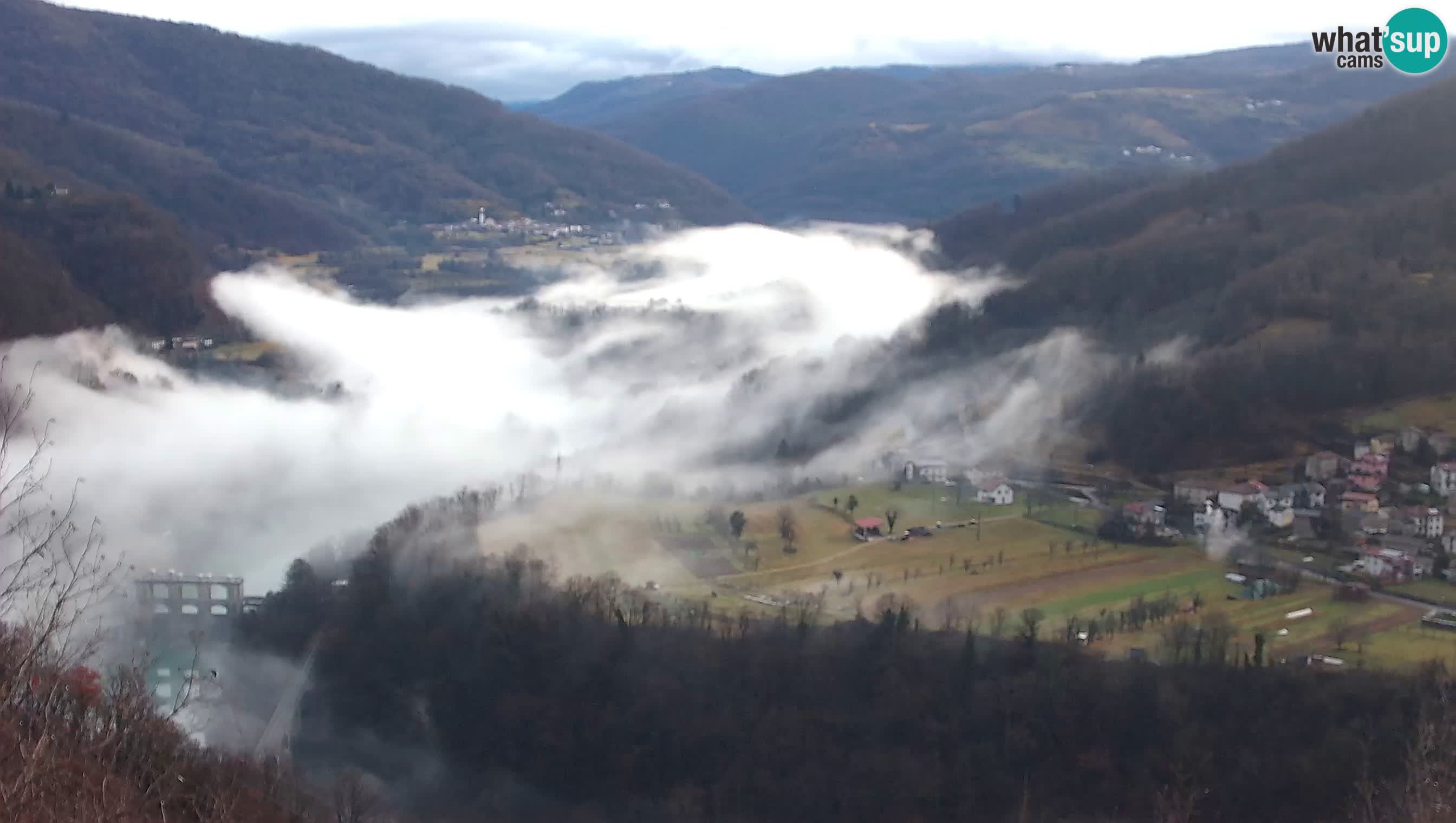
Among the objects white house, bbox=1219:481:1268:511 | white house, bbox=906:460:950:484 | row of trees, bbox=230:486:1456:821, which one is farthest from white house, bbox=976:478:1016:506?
row of trees, bbox=230:486:1456:821

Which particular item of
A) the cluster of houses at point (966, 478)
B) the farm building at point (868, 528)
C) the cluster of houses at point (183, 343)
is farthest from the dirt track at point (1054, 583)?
the cluster of houses at point (183, 343)

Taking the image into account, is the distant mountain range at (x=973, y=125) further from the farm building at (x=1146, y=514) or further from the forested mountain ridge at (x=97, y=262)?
the forested mountain ridge at (x=97, y=262)

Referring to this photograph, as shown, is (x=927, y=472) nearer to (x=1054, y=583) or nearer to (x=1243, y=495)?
(x=1243, y=495)

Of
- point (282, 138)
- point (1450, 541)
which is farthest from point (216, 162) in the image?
point (1450, 541)

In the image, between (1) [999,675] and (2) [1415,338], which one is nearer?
(1) [999,675]

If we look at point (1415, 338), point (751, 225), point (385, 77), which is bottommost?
point (1415, 338)

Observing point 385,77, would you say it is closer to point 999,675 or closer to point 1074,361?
point 1074,361

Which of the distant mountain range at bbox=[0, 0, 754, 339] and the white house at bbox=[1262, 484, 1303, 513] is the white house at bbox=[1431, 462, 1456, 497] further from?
the distant mountain range at bbox=[0, 0, 754, 339]

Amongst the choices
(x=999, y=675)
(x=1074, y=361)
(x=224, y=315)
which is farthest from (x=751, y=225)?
(x=999, y=675)
